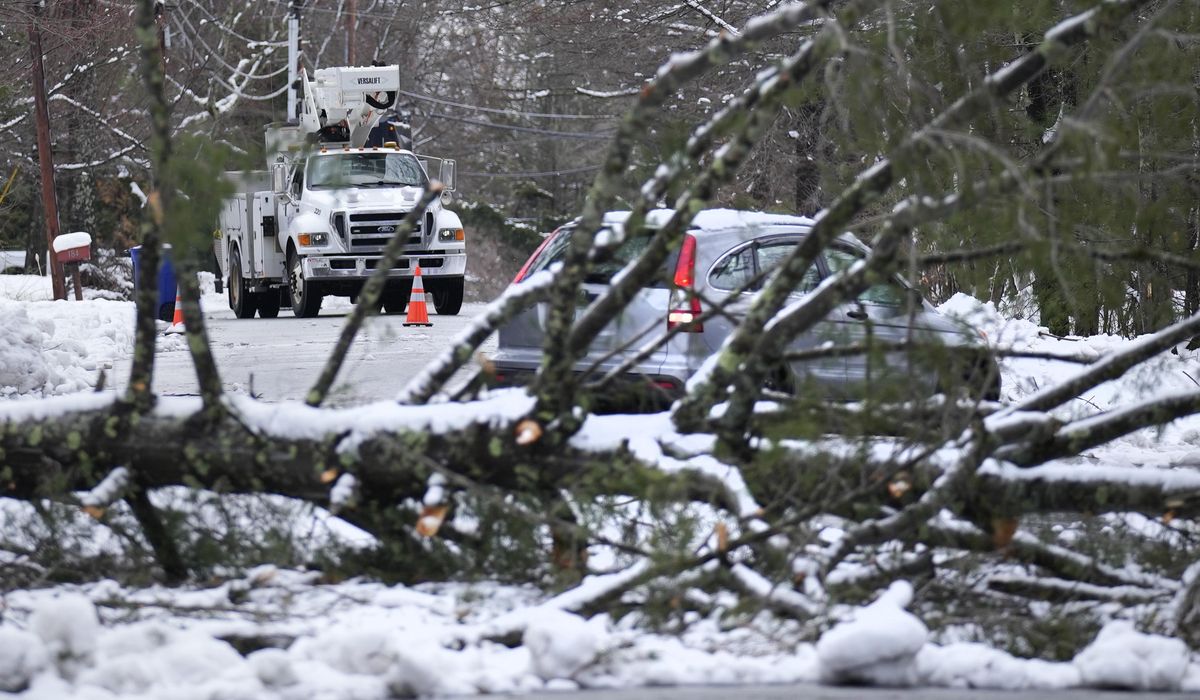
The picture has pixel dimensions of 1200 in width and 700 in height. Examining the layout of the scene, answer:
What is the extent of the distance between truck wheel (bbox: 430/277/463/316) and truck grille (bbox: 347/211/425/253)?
104 centimetres

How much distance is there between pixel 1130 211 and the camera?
6.07 m

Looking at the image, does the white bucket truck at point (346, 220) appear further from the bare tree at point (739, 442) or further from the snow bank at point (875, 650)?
the snow bank at point (875, 650)

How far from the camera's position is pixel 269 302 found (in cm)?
2250

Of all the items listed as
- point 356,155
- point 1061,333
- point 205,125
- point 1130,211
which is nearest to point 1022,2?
point 1130,211

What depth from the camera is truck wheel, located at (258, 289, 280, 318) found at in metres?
22.4

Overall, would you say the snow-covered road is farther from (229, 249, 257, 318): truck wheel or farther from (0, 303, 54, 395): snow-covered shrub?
(229, 249, 257, 318): truck wheel

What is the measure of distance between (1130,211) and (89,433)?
13.2 feet

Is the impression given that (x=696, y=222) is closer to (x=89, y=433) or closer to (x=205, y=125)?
(x=205, y=125)

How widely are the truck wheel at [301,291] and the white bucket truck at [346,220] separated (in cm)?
2

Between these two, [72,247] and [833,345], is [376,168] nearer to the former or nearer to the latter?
Result: [72,247]

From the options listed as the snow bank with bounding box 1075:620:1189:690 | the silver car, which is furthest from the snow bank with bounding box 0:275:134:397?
the snow bank with bounding box 1075:620:1189:690

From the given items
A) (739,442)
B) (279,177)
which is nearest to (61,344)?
(279,177)

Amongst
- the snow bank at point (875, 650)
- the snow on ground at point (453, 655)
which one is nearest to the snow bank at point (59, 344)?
the snow on ground at point (453, 655)

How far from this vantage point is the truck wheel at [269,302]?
22.4 m
